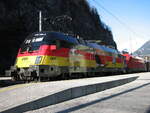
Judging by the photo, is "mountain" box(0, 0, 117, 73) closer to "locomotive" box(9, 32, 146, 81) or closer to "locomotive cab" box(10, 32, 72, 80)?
"locomotive" box(9, 32, 146, 81)

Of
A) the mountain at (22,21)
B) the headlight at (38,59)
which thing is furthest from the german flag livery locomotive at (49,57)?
the mountain at (22,21)

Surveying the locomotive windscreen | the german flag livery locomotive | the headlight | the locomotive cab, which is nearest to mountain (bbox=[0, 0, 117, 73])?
the german flag livery locomotive

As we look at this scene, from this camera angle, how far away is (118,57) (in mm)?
31562

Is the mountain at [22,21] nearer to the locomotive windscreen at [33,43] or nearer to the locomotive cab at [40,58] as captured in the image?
the locomotive windscreen at [33,43]

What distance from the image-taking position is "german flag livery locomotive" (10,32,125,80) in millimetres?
14898

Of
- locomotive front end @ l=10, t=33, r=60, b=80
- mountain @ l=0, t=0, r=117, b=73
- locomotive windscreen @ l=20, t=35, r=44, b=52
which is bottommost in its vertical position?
locomotive front end @ l=10, t=33, r=60, b=80

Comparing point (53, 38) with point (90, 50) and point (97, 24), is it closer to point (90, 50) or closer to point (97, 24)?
point (90, 50)

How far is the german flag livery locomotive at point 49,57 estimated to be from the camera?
1490 centimetres

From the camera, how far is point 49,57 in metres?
15.2

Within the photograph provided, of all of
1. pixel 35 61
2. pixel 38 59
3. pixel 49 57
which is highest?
pixel 49 57

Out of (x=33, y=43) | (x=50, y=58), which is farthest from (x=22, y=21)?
(x=50, y=58)

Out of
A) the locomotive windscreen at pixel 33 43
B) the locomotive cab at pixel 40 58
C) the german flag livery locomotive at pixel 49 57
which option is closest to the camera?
the locomotive cab at pixel 40 58

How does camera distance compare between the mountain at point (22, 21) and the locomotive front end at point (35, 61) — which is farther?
the mountain at point (22, 21)

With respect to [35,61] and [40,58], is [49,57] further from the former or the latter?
[35,61]
